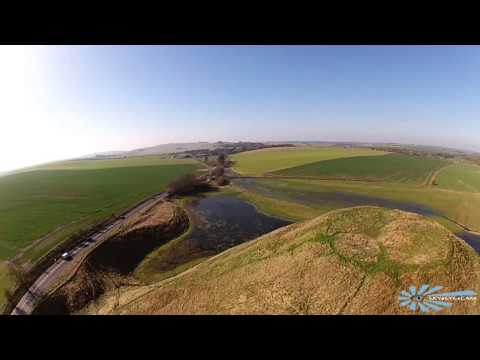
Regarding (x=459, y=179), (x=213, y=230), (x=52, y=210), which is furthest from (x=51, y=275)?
(x=459, y=179)

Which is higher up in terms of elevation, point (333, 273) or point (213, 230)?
point (333, 273)

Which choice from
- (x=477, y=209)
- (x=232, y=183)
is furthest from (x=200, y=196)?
(x=477, y=209)

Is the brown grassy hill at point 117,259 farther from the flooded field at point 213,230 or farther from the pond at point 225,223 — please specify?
the pond at point 225,223

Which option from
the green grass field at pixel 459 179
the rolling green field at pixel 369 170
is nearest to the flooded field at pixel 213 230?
the rolling green field at pixel 369 170

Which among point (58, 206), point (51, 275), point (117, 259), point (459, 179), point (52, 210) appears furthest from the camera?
point (459, 179)

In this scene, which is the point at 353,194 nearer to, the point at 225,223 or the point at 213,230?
the point at 225,223
